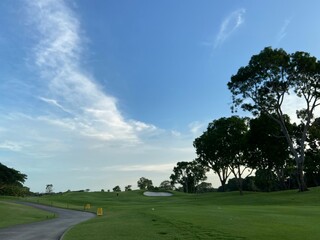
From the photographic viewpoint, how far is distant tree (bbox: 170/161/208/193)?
428 feet

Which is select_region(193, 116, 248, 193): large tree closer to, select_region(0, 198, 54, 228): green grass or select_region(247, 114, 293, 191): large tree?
select_region(247, 114, 293, 191): large tree

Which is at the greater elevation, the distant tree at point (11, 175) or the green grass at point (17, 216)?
the distant tree at point (11, 175)

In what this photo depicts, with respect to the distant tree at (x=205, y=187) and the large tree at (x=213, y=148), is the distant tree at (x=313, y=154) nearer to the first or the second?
the large tree at (x=213, y=148)

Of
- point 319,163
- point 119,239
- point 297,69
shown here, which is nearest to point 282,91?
point 297,69

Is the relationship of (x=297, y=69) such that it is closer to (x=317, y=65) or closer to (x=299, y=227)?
(x=317, y=65)

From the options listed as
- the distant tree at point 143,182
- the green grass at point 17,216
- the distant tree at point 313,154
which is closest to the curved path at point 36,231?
the green grass at point 17,216

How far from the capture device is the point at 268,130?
63.3 meters

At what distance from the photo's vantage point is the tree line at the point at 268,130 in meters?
51.5

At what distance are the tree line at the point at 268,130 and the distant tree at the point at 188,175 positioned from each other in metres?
31.3

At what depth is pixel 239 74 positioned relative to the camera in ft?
176

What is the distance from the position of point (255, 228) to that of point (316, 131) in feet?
199

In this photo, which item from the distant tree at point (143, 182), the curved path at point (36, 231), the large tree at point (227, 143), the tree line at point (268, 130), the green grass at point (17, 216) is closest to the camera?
the curved path at point (36, 231)

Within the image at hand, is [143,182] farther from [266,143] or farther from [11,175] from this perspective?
[266,143]

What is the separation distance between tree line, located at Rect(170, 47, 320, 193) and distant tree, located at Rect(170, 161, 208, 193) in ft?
103
